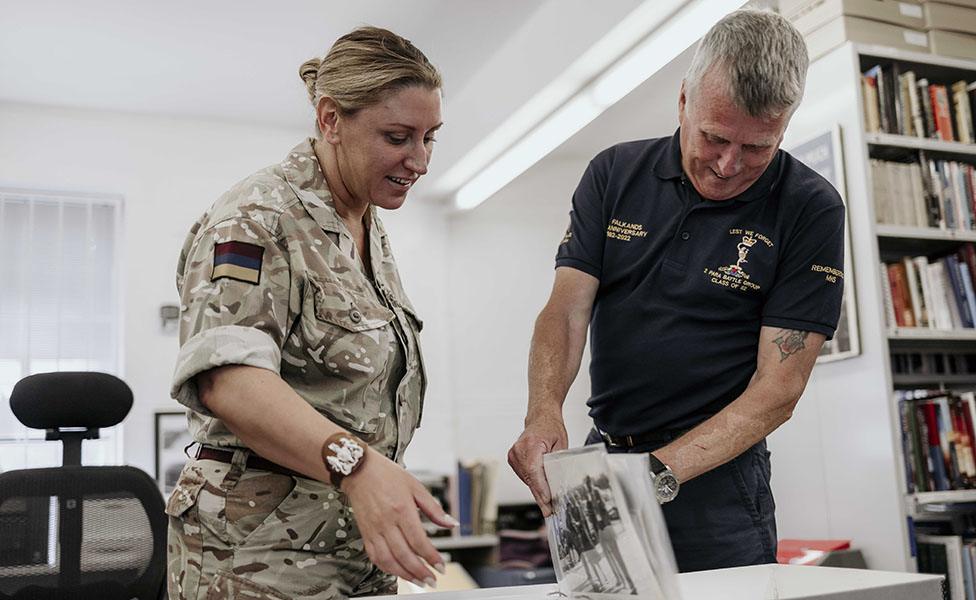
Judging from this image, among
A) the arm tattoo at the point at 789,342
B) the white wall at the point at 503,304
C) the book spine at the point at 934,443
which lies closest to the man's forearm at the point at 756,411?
the arm tattoo at the point at 789,342

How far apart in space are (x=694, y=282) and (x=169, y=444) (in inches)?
156

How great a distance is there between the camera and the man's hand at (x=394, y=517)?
33.4 inches

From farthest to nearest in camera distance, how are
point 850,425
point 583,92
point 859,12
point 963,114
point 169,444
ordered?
point 169,444 → point 583,92 → point 963,114 → point 859,12 → point 850,425

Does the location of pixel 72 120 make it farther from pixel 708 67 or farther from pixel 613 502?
pixel 613 502

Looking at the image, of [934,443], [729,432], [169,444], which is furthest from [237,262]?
[169,444]

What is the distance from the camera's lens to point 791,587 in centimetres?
89

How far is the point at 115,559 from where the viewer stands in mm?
2494

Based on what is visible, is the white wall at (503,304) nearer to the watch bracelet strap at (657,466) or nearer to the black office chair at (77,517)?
the black office chair at (77,517)

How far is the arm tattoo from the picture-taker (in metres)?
1.46

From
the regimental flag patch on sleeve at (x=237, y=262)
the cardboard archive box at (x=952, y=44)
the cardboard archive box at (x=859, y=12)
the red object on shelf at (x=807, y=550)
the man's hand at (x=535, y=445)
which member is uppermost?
the cardboard archive box at (x=859, y=12)

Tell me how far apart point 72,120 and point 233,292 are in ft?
15.1

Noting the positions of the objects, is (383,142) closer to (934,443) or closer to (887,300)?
(887,300)

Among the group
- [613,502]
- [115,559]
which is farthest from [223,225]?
[115,559]

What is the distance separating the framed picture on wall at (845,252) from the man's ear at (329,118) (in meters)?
2.29
